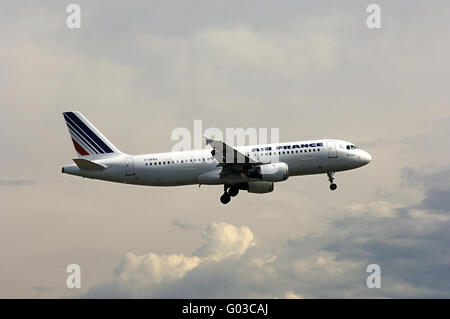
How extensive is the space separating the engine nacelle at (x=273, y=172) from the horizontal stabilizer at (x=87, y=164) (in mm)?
18381

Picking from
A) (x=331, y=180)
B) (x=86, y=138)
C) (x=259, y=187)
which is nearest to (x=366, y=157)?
(x=331, y=180)

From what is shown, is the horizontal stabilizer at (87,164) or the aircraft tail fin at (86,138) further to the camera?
the aircraft tail fin at (86,138)

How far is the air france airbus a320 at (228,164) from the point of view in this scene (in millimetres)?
92875

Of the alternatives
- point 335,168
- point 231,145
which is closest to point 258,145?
point 231,145

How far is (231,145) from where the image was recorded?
93.9m

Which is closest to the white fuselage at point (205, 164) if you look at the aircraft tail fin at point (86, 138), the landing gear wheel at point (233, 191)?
the aircraft tail fin at point (86, 138)

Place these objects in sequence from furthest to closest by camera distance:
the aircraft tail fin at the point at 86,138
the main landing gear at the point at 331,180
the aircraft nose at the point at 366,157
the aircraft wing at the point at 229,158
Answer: the aircraft tail fin at the point at 86,138, the aircraft nose at the point at 366,157, the main landing gear at the point at 331,180, the aircraft wing at the point at 229,158

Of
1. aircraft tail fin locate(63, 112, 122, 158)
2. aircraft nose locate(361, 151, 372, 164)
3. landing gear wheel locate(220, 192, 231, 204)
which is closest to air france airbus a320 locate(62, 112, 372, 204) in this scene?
aircraft nose locate(361, 151, 372, 164)

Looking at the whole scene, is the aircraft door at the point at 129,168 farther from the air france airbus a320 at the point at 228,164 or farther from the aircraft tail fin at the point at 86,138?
the aircraft tail fin at the point at 86,138

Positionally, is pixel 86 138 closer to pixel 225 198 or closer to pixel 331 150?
pixel 225 198

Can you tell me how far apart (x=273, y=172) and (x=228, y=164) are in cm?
529
